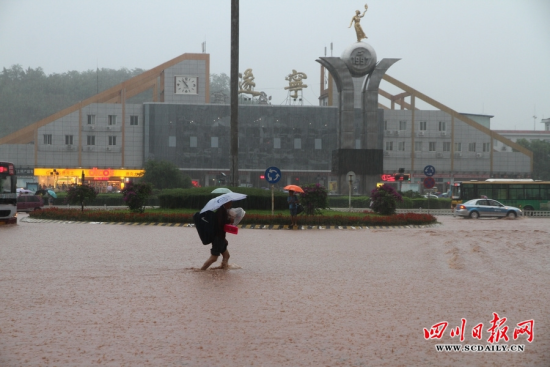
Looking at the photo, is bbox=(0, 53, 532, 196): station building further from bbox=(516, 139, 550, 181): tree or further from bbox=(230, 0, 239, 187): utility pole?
bbox=(230, 0, 239, 187): utility pole

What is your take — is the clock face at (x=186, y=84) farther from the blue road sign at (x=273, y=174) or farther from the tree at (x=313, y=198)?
the blue road sign at (x=273, y=174)

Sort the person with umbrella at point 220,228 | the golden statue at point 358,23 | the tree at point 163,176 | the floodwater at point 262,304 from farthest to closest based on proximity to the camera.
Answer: the tree at point 163,176
the golden statue at point 358,23
the person with umbrella at point 220,228
the floodwater at point 262,304

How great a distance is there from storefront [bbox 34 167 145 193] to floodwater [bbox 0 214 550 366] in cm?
6527

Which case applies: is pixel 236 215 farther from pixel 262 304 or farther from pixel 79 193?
pixel 79 193

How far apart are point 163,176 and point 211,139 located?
19373mm

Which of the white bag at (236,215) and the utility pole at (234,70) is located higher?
the utility pole at (234,70)

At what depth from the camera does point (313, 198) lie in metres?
31.8

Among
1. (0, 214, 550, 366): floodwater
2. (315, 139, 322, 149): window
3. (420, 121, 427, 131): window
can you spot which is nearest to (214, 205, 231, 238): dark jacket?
(0, 214, 550, 366): floodwater

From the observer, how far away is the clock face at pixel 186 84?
87375 millimetres

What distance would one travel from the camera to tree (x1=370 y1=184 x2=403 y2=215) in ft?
114

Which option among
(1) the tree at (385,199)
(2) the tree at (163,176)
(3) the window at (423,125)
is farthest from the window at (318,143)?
(1) the tree at (385,199)

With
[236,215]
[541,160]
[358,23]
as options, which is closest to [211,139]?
[358,23]

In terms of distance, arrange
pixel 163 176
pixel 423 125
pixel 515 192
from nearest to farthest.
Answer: pixel 515 192 < pixel 163 176 < pixel 423 125

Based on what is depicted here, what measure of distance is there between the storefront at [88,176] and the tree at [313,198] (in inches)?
2096
